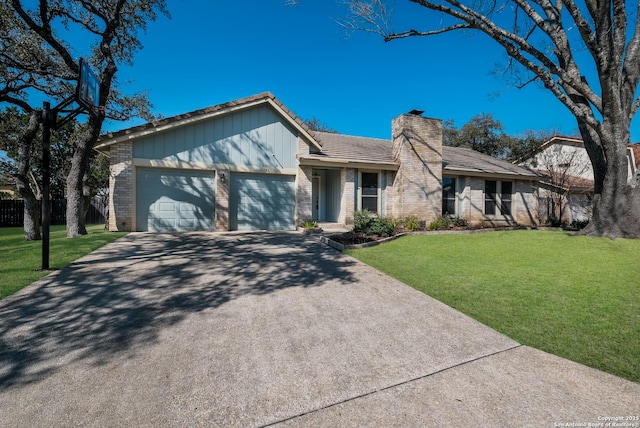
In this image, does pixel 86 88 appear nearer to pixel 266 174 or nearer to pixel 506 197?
pixel 266 174

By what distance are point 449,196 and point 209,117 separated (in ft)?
40.8

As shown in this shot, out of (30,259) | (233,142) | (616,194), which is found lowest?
(30,259)

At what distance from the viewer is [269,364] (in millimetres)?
2498

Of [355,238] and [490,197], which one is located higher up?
[490,197]

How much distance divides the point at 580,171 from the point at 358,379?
2429cm

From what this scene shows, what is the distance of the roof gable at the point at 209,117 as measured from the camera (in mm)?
9805

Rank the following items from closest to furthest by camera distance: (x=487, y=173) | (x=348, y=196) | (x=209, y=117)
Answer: (x=209, y=117)
(x=348, y=196)
(x=487, y=173)

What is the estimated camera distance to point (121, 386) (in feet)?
7.07

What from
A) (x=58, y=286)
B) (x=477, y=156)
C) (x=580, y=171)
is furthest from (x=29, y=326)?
(x=580, y=171)

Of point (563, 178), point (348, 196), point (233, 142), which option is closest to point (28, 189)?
point (233, 142)

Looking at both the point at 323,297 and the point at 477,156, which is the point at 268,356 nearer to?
the point at 323,297

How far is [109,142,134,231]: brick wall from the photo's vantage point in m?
9.86

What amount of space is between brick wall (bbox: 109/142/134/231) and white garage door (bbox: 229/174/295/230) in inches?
141

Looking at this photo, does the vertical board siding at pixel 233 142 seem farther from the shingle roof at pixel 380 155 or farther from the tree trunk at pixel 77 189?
the shingle roof at pixel 380 155
